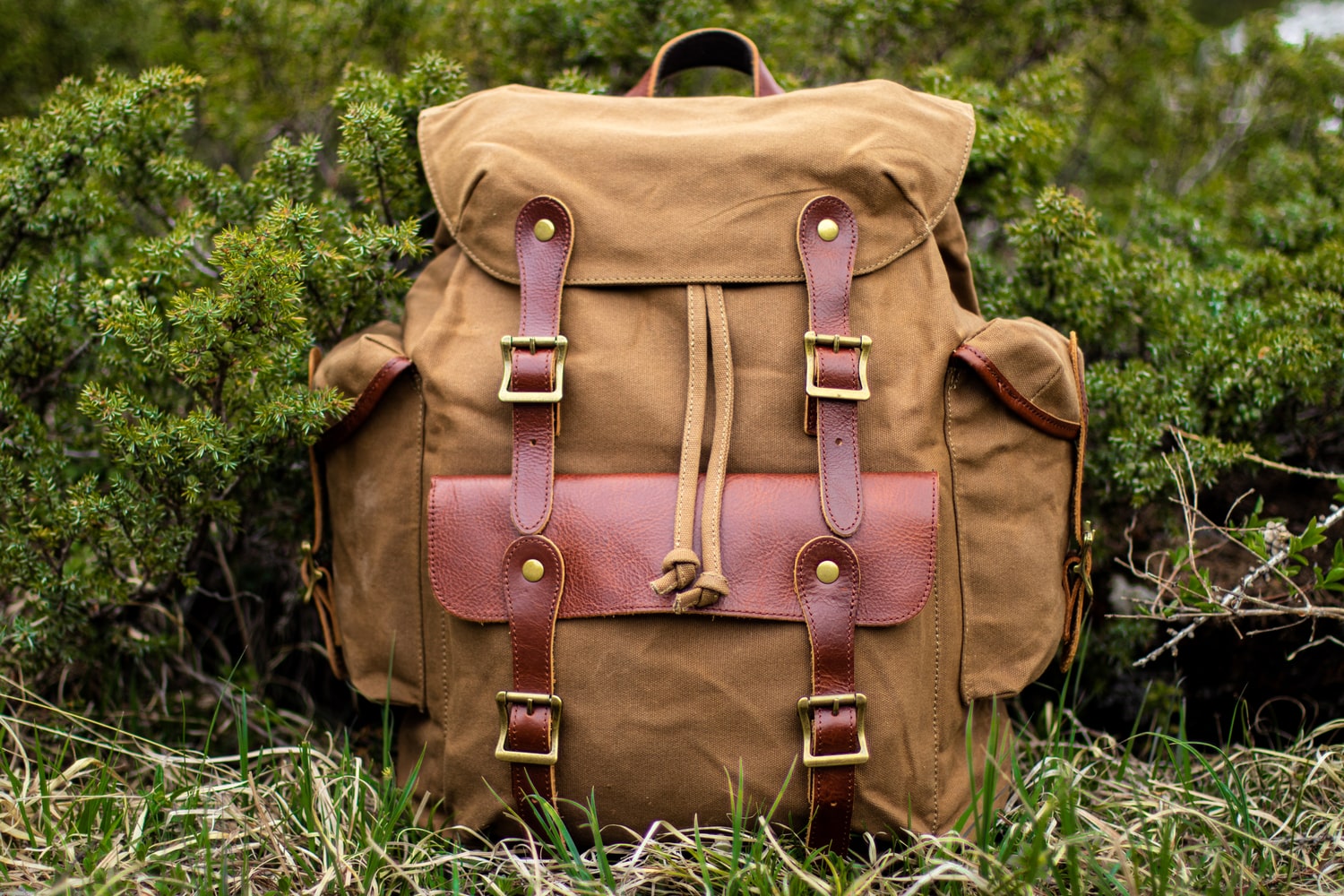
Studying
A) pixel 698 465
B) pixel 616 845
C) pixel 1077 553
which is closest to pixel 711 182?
pixel 698 465

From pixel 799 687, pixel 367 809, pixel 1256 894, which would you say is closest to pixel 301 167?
pixel 367 809

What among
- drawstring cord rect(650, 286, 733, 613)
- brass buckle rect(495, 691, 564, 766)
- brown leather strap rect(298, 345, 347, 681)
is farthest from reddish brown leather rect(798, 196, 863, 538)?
brown leather strap rect(298, 345, 347, 681)

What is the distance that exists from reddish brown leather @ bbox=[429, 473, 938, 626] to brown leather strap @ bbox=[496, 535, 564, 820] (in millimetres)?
25

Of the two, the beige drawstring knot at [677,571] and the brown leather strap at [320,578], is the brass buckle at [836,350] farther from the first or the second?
the brown leather strap at [320,578]

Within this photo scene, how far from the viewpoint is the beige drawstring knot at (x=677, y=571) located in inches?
57.2

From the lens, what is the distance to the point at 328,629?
71.4 inches

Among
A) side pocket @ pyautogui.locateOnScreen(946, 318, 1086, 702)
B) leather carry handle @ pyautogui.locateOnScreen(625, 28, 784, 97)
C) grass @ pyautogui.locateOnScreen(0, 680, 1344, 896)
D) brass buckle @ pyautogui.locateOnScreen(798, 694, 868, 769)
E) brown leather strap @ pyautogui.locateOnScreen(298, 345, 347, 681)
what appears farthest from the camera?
leather carry handle @ pyautogui.locateOnScreen(625, 28, 784, 97)

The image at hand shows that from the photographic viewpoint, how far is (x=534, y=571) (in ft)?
4.96

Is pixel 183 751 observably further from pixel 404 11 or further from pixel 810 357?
pixel 404 11

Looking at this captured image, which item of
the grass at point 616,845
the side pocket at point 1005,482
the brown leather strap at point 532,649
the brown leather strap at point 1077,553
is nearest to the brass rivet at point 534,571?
the brown leather strap at point 532,649

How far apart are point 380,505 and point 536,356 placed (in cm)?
41

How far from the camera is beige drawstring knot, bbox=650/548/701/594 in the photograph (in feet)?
4.77

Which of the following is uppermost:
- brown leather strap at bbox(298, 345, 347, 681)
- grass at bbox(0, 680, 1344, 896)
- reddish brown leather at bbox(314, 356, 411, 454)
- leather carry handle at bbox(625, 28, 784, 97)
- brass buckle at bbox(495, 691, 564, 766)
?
leather carry handle at bbox(625, 28, 784, 97)

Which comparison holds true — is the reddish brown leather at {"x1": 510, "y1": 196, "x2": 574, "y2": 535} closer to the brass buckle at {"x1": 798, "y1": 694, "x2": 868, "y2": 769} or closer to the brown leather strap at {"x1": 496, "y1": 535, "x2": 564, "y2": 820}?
the brown leather strap at {"x1": 496, "y1": 535, "x2": 564, "y2": 820}
